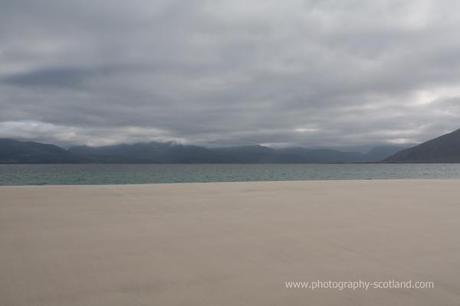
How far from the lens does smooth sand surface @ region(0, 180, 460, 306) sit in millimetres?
2672

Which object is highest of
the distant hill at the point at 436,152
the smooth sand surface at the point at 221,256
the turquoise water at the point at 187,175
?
the distant hill at the point at 436,152

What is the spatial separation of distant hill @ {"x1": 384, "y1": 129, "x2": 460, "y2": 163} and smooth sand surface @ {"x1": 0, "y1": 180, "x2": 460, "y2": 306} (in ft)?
642

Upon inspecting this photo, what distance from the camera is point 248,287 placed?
2.85 m

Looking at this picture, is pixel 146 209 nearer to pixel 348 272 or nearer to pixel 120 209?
pixel 120 209

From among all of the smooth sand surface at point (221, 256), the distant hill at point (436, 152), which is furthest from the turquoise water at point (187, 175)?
the distant hill at point (436, 152)

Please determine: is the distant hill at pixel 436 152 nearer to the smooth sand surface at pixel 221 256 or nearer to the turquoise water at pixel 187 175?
the turquoise water at pixel 187 175

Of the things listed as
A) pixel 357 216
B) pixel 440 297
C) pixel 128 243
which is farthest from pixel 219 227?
pixel 440 297

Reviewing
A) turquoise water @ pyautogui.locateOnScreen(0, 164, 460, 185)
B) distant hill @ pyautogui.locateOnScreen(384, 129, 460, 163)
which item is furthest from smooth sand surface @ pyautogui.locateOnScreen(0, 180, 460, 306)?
distant hill @ pyautogui.locateOnScreen(384, 129, 460, 163)

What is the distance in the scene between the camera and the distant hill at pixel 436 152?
17362 centimetres

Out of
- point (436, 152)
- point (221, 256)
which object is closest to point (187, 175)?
point (221, 256)

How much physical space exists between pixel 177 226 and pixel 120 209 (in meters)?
2.74

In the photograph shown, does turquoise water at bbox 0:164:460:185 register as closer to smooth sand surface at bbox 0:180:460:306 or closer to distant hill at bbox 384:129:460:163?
smooth sand surface at bbox 0:180:460:306

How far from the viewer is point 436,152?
593 ft

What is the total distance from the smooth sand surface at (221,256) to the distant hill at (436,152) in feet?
642
